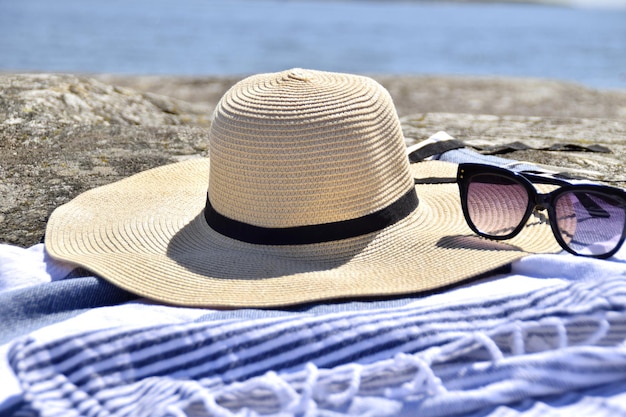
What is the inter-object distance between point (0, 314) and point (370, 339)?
83cm

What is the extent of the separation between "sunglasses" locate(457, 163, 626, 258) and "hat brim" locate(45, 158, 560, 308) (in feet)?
0.19

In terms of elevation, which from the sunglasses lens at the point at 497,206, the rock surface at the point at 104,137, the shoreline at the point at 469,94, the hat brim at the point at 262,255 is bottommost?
the shoreline at the point at 469,94

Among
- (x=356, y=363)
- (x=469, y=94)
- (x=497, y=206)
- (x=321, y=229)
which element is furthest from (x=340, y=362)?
(x=469, y=94)

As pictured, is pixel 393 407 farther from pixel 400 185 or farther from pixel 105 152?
pixel 105 152

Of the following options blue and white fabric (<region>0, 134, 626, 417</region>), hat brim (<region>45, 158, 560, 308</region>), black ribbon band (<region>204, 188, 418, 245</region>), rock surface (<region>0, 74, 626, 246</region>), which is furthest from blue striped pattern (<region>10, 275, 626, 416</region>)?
rock surface (<region>0, 74, 626, 246</region>)

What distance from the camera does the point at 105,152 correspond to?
9.84 feet

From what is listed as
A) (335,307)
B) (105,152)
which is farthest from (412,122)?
(335,307)

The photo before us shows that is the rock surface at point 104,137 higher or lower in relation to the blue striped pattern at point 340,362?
lower

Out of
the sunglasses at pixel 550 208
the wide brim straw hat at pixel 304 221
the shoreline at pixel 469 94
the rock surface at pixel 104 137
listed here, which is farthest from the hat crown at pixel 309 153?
the shoreline at pixel 469 94

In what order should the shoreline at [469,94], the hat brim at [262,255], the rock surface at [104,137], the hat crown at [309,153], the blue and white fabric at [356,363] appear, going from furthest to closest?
the shoreline at [469,94] → the rock surface at [104,137] → the hat crown at [309,153] → the hat brim at [262,255] → the blue and white fabric at [356,363]

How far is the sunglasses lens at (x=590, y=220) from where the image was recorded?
161cm

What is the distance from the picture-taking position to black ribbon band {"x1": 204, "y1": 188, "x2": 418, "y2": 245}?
1759mm

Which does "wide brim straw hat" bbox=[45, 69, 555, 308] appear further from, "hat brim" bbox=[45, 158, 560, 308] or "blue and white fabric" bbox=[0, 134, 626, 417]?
"blue and white fabric" bbox=[0, 134, 626, 417]

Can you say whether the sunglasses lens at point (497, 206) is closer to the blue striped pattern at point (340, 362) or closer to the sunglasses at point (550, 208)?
the sunglasses at point (550, 208)
